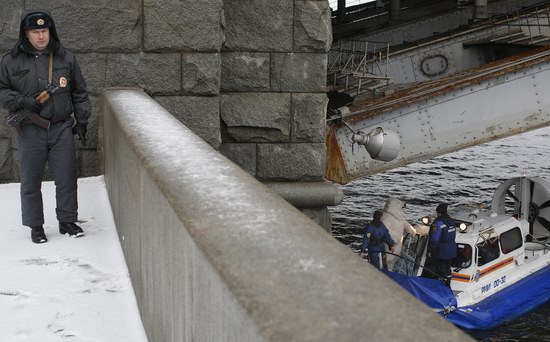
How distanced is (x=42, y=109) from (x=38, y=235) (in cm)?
82

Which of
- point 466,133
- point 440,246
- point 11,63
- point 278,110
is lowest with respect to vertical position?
point 440,246

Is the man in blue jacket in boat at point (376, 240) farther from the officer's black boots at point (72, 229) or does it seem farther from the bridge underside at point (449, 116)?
the officer's black boots at point (72, 229)

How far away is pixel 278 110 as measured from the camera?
27.1ft

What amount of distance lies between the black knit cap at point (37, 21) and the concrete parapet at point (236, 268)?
1537 millimetres

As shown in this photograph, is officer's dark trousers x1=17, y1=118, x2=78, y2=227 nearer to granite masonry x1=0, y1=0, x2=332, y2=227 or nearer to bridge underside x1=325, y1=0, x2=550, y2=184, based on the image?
granite masonry x1=0, y1=0, x2=332, y2=227

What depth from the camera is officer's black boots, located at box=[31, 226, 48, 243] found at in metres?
5.94

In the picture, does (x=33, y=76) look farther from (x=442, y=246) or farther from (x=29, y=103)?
(x=442, y=246)

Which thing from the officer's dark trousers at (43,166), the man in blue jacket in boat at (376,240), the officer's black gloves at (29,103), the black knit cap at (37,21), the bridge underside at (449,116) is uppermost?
the black knit cap at (37,21)

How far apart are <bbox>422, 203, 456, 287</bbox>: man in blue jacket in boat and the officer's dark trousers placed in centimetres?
1351

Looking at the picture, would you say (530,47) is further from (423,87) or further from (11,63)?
(11,63)

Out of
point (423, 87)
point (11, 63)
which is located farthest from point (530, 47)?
point (11, 63)

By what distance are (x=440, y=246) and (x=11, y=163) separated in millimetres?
12701

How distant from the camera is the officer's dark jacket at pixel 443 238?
18828mm

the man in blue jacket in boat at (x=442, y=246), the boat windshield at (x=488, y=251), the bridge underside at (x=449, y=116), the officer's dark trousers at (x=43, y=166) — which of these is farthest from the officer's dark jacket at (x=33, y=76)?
the boat windshield at (x=488, y=251)
